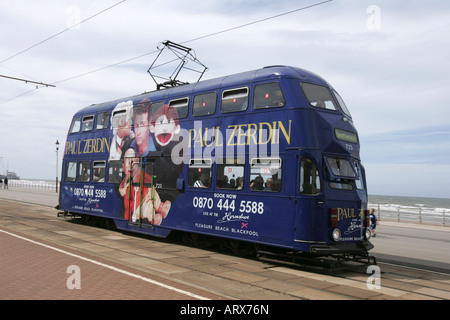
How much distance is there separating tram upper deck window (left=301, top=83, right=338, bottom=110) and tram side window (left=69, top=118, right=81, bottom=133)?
36.6 feet

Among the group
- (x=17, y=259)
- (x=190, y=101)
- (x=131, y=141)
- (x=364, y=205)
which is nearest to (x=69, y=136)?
(x=131, y=141)

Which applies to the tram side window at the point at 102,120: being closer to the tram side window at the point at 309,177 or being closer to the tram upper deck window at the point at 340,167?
the tram side window at the point at 309,177

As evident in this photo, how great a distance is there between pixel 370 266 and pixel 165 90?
8010mm

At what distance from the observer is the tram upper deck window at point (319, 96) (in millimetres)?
9477

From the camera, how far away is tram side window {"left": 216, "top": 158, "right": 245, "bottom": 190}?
10148 mm

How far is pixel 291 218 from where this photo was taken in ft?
29.6

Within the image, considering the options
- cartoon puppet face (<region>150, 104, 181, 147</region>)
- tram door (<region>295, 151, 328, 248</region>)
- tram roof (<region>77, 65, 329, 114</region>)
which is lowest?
tram door (<region>295, 151, 328, 248</region>)

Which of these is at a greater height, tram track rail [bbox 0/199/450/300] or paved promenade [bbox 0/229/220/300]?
paved promenade [bbox 0/229/220/300]

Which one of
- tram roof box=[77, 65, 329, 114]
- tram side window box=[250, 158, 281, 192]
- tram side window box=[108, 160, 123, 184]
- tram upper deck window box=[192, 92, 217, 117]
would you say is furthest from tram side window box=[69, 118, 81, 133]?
tram side window box=[250, 158, 281, 192]

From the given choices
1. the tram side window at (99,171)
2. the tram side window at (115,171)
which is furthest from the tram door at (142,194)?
the tram side window at (99,171)

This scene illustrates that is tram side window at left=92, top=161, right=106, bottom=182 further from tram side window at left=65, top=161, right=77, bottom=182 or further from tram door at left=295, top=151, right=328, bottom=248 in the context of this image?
tram door at left=295, top=151, right=328, bottom=248

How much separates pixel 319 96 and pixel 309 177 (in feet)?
6.80

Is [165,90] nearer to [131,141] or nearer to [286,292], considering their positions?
[131,141]

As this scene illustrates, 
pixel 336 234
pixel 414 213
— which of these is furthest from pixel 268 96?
pixel 414 213
